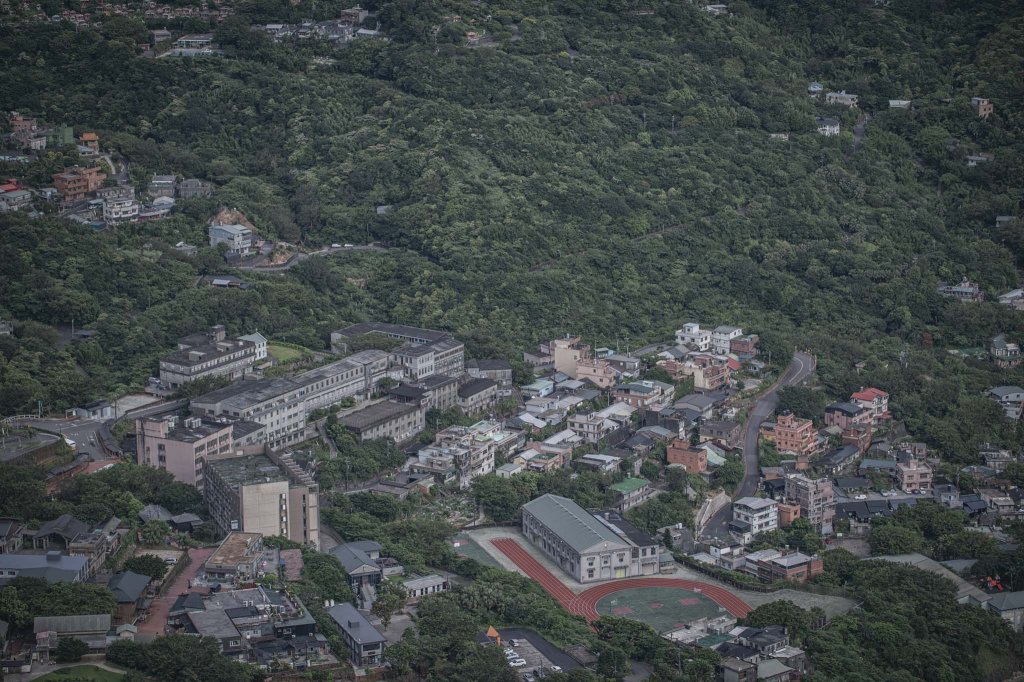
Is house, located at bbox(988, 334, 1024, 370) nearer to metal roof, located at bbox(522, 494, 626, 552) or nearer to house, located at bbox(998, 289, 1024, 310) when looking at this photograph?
house, located at bbox(998, 289, 1024, 310)

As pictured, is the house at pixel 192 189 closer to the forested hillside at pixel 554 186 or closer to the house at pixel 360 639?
the forested hillside at pixel 554 186

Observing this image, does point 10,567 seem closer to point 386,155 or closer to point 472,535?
point 472,535

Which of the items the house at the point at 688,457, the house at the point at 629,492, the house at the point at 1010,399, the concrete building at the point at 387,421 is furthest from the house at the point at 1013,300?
the concrete building at the point at 387,421

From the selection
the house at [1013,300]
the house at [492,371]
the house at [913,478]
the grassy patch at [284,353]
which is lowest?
the house at [1013,300]

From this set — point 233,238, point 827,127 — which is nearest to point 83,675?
point 233,238

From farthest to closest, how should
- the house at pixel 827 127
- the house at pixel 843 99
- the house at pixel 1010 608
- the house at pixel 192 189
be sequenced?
Result: 1. the house at pixel 843 99
2. the house at pixel 827 127
3. the house at pixel 192 189
4. the house at pixel 1010 608

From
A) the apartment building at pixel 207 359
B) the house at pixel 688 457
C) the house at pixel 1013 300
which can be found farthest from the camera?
the house at pixel 1013 300

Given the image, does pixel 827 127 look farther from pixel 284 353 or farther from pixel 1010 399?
pixel 284 353

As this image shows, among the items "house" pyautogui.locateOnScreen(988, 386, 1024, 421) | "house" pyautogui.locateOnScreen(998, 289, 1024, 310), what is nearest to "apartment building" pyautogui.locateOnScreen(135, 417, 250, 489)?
"house" pyautogui.locateOnScreen(988, 386, 1024, 421)
